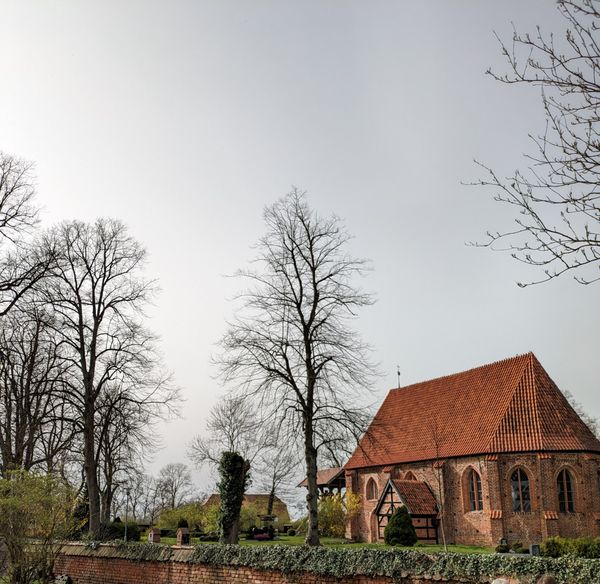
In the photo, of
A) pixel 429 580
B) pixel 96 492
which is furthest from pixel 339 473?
pixel 429 580

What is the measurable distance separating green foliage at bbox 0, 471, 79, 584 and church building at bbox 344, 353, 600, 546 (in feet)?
41.5

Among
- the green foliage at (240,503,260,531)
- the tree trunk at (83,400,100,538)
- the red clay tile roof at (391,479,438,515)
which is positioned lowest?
the green foliage at (240,503,260,531)

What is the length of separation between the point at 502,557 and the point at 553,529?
20.0m

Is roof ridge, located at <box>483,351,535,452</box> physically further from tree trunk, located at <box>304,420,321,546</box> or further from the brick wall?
tree trunk, located at <box>304,420,321,546</box>

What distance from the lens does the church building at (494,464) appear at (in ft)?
99.6

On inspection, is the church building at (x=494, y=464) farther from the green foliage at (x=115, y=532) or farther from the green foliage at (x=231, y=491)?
the green foliage at (x=115, y=532)

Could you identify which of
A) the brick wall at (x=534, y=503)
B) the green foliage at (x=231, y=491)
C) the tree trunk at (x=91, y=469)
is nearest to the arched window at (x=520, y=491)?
the brick wall at (x=534, y=503)

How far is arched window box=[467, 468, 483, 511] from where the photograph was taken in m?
31.8

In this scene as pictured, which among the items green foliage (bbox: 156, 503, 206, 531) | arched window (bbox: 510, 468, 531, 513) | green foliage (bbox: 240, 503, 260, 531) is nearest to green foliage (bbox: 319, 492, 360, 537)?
green foliage (bbox: 240, 503, 260, 531)

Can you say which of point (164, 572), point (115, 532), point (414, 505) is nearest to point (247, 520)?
point (115, 532)

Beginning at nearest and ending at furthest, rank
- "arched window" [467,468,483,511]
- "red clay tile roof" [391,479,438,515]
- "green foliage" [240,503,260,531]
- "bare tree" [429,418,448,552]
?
"arched window" [467,468,483,511]
"bare tree" [429,418,448,552]
"red clay tile roof" [391,479,438,515]
"green foliage" [240,503,260,531]

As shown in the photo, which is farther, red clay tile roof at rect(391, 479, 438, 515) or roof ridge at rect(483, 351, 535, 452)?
red clay tile roof at rect(391, 479, 438, 515)

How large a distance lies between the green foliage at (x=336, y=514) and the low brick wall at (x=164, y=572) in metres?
21.1

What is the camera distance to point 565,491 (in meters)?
30.6
